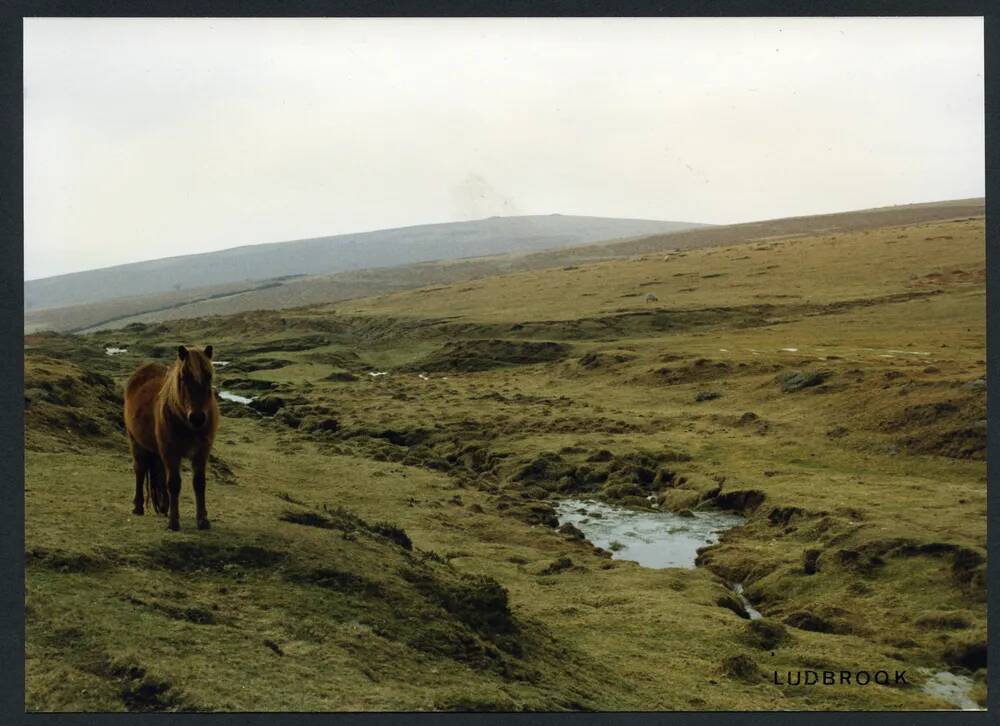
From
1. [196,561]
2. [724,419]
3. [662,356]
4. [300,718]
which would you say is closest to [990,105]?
[300,718]

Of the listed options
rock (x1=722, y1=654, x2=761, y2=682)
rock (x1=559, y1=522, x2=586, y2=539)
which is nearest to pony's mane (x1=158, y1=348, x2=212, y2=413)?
rock (x1=722, y1=654, x2=761, y2=682)

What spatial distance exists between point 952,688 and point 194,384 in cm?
1292

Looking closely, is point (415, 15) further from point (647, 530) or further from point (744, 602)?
point (647, 530)

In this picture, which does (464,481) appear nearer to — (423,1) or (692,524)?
(692,524)

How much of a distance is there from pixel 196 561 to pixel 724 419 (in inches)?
1072

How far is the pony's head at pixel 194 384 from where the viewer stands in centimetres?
1234

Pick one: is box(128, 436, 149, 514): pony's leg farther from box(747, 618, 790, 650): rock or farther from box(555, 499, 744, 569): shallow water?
box(555, 499, 744, 569): shallow water

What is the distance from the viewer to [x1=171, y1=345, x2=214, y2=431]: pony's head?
12.3 m

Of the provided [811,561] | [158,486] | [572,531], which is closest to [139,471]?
[158,486]

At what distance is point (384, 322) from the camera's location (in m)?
85.0

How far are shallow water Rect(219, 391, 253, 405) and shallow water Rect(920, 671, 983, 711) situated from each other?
3816 centimetres

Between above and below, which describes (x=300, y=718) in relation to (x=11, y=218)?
below

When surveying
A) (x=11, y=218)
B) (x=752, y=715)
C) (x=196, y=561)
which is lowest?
(x=752, y=715)

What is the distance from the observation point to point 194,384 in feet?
40.7
